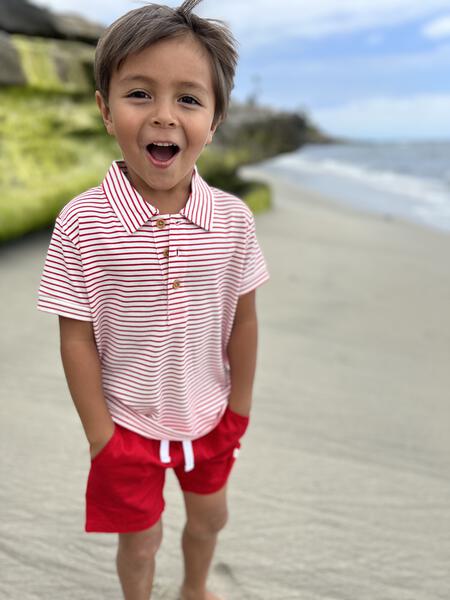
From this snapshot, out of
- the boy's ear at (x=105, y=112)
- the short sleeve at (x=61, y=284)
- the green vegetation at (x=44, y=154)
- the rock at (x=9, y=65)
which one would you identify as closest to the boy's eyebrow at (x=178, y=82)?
the boy's ear at (x=105, y=112)

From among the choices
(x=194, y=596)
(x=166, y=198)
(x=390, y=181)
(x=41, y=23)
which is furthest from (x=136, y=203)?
(x=390, y=181)

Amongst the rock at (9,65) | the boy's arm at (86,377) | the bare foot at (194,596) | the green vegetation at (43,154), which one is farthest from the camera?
the rock at (9,65)

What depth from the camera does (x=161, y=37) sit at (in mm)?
1333

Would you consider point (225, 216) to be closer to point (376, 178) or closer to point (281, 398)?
point (281, 398)

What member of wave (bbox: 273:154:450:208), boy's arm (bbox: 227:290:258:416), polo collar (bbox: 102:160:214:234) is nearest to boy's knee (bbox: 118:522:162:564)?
boy's arm (bbox: 227:290:258:416)

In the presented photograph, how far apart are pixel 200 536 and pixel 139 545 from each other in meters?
0.21

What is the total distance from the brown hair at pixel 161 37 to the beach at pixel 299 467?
1.41m

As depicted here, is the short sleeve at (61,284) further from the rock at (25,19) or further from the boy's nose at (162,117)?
the rock at (25,19)

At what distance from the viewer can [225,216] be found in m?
1.53

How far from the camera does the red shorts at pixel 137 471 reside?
1521mm

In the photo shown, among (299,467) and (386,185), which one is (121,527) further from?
(386,185)

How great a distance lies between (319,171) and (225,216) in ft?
53.6

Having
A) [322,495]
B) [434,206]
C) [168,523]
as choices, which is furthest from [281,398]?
[434,206]

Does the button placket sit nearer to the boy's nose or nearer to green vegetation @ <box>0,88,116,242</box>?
the boy's nose
